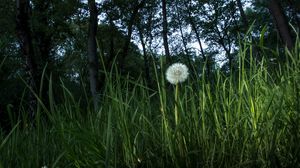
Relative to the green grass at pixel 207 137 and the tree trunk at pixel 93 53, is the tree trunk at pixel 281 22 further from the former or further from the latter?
the green grass at pixel 207 137

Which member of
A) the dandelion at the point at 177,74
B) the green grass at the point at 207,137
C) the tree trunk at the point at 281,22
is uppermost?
the tree trunk at the point at 281,22

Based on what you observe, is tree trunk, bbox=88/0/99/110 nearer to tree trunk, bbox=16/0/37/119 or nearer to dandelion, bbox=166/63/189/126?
tree trunk, bbox=16/0/37/119

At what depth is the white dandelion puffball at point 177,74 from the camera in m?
1.91

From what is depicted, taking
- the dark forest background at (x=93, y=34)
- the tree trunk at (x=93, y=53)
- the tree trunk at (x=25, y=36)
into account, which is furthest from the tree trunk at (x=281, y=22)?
the tree trunk at (x=93, y=53)

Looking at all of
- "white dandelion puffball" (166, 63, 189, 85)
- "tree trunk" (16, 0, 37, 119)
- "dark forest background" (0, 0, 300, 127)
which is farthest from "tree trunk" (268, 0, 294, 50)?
"white dandelion puffball" (166, 63, 189, 85)

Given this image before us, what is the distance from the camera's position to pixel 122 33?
25.4 metres

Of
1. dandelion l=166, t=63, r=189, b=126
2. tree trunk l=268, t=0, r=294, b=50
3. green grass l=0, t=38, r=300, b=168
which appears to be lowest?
green grass l=0, t=38, r=300, b=168

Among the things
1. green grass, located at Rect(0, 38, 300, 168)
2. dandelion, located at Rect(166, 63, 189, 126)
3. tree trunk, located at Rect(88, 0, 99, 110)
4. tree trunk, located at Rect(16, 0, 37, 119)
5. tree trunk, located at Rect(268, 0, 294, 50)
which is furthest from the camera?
tree trunk, located at Rect(88, 0, 99, 110)

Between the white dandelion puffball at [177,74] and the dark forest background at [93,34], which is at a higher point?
the dark forest background at [93,34]

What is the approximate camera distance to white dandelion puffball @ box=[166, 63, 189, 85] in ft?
6.25

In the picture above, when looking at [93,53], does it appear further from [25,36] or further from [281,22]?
[281,22]

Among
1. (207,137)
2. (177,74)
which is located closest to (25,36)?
(177,74)

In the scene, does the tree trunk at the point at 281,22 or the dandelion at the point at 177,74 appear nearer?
the dandelion at the point at 177,74

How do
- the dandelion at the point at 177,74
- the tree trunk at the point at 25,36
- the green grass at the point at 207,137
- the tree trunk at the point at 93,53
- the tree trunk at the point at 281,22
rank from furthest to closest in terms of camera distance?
the tree trunk at the point at 93,53 → the tree trunk at the point at 281,22 → the tree trunk at the point at 25,36 → the dandelion at the point at 177,74 → the green grass at the point at 207,137
